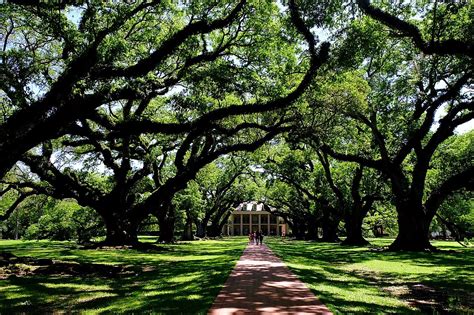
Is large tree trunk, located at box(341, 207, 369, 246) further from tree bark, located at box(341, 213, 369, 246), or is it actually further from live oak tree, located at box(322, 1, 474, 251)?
live oak tree, located at box(322, 1, 474, 251)

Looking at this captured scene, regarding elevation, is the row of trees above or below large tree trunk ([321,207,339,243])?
above

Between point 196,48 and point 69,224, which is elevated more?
point 196,48

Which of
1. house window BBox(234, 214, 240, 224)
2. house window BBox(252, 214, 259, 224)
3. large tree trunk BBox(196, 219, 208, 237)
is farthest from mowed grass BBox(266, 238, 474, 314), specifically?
house window BBox(234, 214, 240, 224)

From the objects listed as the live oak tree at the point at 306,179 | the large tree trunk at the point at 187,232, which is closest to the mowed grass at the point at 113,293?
the live oak tree at the point at 306,179

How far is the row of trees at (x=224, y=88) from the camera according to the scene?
11.6 m

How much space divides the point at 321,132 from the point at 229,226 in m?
99.2

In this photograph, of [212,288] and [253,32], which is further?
[253,32]

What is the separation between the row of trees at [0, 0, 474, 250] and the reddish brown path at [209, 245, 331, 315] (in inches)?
229

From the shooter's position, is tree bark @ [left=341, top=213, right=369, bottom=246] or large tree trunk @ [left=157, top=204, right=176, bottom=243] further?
large tree trunk @ [left=157, top=204, right=176, bottom=243]

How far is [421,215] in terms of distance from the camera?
25.3 m

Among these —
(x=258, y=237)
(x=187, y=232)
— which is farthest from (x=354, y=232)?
(x=187, y=232)

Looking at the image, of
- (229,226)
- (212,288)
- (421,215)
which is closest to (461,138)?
(421,215)

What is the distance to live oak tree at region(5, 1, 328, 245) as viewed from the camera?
461 inches

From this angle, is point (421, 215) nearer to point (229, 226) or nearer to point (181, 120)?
point (181, 120)
